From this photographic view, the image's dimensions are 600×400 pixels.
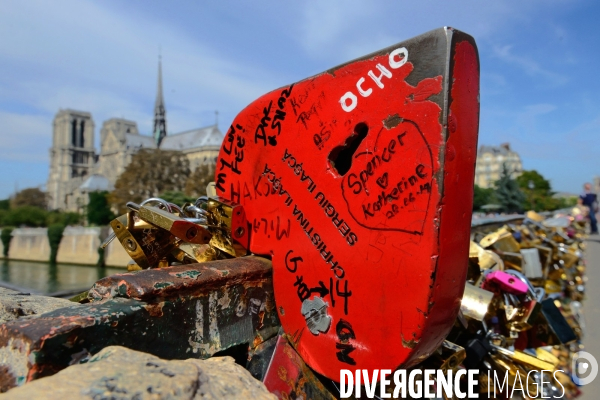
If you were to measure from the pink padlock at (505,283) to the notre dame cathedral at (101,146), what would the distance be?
264 feet

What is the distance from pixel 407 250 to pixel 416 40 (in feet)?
2.42

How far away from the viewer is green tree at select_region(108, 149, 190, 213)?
41281 millimetres

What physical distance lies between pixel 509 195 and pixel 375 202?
4488 cm

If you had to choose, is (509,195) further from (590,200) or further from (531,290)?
(531,290)

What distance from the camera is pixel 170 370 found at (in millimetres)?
1166

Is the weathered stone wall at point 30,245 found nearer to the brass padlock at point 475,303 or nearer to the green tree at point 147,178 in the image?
the green tree at point 147,178

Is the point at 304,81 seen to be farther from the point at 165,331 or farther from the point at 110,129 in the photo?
the point at 110,129

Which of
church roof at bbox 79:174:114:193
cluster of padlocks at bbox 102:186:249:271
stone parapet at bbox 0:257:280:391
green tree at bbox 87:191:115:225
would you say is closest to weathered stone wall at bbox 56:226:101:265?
green tree at bbox 87:191:115:225

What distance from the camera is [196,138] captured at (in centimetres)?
8794

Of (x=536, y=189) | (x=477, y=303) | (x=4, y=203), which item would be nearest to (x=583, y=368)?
(x=477, y=303)

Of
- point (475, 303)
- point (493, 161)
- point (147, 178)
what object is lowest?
point (475, 303)

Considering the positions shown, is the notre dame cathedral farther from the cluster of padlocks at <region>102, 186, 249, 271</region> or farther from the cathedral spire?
the cluster of padlocks at <region>102, 186, 249, 271</region>

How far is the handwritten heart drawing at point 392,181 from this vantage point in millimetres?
1420

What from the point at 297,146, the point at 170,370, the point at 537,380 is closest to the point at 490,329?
the point at 537,380
